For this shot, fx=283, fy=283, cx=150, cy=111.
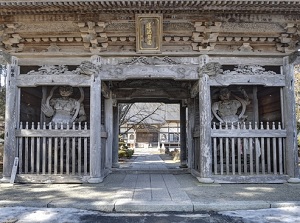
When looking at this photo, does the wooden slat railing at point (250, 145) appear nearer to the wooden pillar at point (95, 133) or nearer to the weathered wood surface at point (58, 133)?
the wooden pillar at point (95, 133)

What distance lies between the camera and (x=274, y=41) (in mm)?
7457

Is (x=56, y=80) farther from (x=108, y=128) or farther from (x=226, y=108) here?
(x=226, y=108)

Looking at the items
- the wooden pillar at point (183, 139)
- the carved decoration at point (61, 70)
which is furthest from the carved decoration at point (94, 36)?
the wooden pillar at point (183, 139)

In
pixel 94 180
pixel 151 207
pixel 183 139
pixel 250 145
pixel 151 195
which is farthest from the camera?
pixel 183 139

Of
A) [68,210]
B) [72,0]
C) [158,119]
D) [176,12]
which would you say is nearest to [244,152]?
[176,12]

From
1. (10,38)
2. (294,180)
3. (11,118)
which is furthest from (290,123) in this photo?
(10,38)

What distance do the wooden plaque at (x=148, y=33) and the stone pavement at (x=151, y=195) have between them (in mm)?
3414

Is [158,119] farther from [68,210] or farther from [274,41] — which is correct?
[68,210]

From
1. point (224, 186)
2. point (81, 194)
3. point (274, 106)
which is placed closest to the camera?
point (81, 194)

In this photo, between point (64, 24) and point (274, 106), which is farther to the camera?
point (274, 106)

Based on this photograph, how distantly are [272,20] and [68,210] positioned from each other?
21.0ft

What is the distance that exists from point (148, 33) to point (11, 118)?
4141 millimetres

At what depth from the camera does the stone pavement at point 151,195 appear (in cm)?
486

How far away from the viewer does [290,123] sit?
727cm
